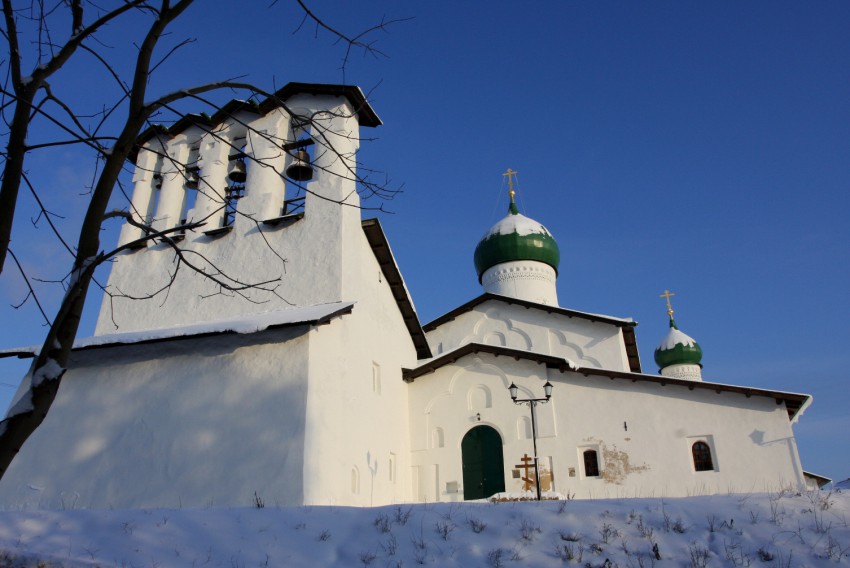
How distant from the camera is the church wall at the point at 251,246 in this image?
11.7 metres

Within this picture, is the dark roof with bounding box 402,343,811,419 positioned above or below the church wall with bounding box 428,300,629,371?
below

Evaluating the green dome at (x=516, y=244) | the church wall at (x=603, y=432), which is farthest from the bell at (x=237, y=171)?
the green dome at (x=516, y=244)

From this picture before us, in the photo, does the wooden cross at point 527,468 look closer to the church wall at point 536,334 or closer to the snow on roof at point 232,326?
the church wall at point 536,334

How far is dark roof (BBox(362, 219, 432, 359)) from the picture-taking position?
12955 mm

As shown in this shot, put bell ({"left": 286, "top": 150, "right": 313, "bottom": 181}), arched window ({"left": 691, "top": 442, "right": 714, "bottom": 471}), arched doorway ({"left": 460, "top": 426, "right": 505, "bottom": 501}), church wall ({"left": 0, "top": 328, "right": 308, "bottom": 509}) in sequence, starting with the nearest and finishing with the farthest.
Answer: church wall ({"left": 0, "top": 328, "right": 308, "bottom": 509})
bell ({"left": 286, "top": 150, "right": 313, "bottom": 181})
arched window ({"left": 691, "top": 442, "right": 714, "bottom": 471})
arched doorway ({"left": 460, "top": 426, "right": 505, "bottom": 501})

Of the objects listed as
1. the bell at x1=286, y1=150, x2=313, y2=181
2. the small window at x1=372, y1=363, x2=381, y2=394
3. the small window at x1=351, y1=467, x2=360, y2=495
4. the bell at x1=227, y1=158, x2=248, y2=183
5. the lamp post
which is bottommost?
the small window at x1=351, y1=467, x2=360, y2=495

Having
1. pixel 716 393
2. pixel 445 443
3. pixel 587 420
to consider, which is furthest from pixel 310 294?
pixel 716 393

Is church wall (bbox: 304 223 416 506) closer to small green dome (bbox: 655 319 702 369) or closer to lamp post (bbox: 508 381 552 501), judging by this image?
lamp post (bbox: 508 381 552 501)

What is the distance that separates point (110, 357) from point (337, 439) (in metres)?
4.01

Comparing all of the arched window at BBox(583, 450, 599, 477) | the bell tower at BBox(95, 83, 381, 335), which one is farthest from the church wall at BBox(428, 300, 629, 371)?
the bell tower at BBox(95, 83, 381, 335)

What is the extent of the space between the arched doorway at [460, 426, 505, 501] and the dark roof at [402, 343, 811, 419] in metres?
1.58

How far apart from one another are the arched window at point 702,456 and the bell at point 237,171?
10084 millimetres

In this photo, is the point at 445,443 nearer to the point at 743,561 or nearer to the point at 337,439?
the point at 337,439

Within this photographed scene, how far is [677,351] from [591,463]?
1843 cm
